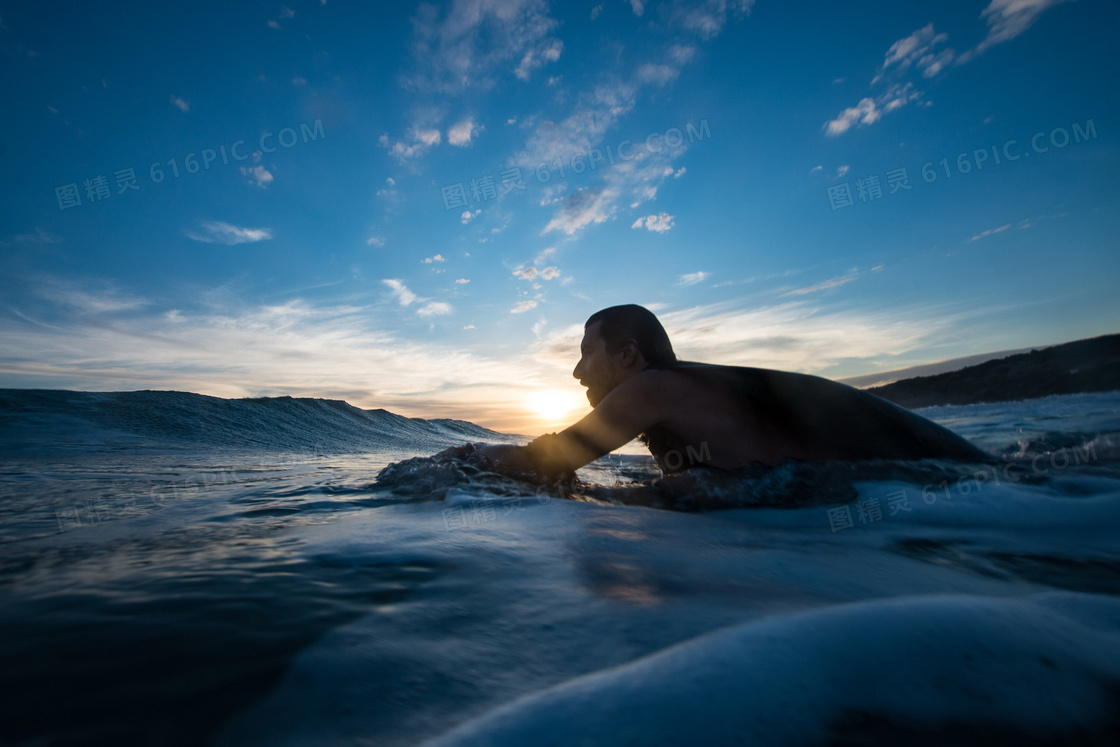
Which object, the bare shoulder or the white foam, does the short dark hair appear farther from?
the white foam

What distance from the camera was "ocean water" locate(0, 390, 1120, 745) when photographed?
62 centimetres

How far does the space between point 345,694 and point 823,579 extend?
3.94ft

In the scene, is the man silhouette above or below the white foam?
above

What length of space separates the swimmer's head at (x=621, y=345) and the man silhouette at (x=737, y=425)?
1.53ft

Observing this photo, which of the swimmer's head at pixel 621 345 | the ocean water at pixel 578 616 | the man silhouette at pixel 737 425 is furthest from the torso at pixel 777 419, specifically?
the swimmer's head at pixel 621 345

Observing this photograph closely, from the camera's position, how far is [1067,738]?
58 cm

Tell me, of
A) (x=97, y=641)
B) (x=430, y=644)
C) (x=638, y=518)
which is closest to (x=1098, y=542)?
(x=638, y=518)

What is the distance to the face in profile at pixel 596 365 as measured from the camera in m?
3.22

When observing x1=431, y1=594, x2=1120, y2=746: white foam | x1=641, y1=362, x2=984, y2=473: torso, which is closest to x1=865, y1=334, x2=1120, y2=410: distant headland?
x1=641, y1=362, x2=984, y2=473: torso

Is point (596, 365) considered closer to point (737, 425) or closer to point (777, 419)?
point (737, 425)

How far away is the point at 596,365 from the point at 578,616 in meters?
2.37

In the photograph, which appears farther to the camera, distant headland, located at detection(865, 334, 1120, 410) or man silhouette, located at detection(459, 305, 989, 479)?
distant headland, located at detection(865, 334, 1120, 410)

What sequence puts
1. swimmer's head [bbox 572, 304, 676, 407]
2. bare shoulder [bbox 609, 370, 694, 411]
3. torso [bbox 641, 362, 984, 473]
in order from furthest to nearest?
swimmer's head [bbox 572, 304, 676, 407] → bare shoulder [bbox 609, 370, 694, 411] → torso [bbox 641, 362, 984, 473]

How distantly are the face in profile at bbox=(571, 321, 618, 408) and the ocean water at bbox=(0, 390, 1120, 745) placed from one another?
3.56 feet
